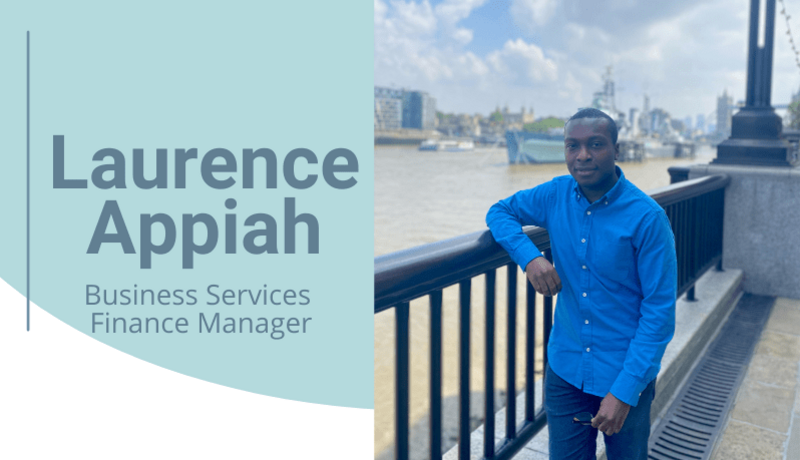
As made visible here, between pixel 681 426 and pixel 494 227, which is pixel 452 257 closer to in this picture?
pixel 494 227

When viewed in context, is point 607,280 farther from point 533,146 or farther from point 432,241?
point 533,146

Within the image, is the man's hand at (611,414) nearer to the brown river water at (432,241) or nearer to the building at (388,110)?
the brown river water at (432,241)

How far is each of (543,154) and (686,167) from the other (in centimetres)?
7355

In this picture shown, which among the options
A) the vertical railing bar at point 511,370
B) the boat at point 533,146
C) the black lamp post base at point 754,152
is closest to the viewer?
the vertical railing bar at point 511,370

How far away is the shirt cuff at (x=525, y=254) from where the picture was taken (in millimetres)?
1953

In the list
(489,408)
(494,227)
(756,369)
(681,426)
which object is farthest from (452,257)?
(756,369)

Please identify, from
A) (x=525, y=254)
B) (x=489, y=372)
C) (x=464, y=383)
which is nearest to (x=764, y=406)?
(x=489, y=372)

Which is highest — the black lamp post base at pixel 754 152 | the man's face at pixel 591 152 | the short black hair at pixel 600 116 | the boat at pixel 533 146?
the boat at pixel 533 146

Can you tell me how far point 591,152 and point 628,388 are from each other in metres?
0.63

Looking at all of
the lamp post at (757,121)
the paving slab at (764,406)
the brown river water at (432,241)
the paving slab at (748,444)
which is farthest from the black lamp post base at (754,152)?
the brown river water at (432,241)

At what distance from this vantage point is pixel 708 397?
12.6 feet

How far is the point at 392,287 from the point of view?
1.78 meters

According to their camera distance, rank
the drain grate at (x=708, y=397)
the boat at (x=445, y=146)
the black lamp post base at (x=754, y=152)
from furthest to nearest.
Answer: the boat at (x=445, y=146)
the black lamp post base at (x=754, y=152)
the drain grate at (x=708, y=397)

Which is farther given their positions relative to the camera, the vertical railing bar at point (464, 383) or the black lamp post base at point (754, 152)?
the black lamp post base at point (754, 152)
